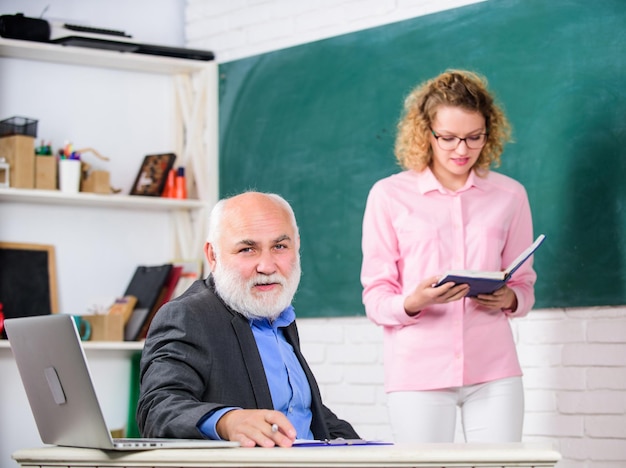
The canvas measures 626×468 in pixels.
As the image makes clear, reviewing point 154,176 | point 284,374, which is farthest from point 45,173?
point 284,374

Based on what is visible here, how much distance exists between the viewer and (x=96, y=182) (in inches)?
183

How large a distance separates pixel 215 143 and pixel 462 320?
2.21 meters

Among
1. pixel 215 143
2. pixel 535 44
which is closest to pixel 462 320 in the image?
pixel 535 44

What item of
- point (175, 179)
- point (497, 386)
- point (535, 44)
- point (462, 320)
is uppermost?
point (535, 44)

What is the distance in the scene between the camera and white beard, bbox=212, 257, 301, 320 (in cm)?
225

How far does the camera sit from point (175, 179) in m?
4.90

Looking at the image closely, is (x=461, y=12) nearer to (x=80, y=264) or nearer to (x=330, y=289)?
(x=330, y=289)

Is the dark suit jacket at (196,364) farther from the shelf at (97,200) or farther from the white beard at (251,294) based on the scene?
the shelf at (97,200)

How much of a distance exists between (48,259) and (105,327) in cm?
42

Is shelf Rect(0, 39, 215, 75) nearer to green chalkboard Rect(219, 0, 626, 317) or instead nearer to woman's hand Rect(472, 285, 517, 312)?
green chalkboard Rect(219, 0, 626, 317)

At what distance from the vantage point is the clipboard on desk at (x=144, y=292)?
4.62 meters

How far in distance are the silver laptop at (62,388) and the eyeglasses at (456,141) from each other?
1649 mm

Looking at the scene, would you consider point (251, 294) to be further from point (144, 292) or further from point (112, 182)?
point (112, 182)

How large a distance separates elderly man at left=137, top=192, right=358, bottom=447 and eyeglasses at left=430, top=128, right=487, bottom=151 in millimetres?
851
